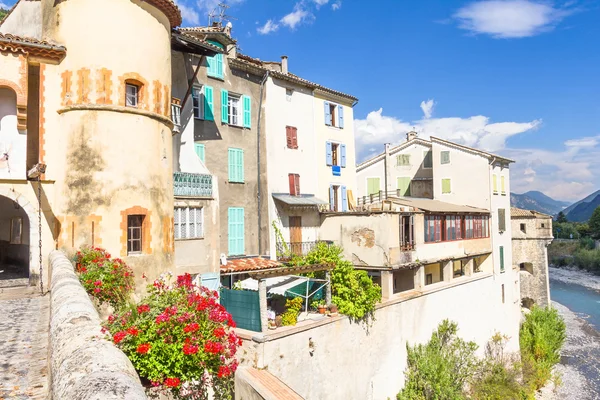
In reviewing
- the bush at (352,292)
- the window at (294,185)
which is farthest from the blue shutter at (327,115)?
the bush at (352,292)

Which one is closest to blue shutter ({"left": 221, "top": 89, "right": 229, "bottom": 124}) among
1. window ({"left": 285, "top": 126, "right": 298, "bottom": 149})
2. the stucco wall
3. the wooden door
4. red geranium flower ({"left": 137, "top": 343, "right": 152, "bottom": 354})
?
window ({"left": 285, "top": 126, "right": 298, "bottom": 149})

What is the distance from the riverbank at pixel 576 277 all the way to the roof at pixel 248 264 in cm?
7081

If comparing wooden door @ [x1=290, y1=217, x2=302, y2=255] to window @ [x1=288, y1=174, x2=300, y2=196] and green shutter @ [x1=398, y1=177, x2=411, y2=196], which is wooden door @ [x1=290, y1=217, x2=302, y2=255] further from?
green shutter @ [x1=398, y1=177, x2=411, y2=196]

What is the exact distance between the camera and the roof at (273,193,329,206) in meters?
25.8

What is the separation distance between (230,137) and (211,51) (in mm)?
5237

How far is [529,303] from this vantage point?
47.5 meters

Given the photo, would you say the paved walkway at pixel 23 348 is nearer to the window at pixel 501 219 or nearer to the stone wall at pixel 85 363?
the stone wall at pixel 85 363

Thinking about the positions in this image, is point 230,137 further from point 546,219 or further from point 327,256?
point 546,219

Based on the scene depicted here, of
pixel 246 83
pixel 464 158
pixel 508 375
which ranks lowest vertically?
pixel 508 375

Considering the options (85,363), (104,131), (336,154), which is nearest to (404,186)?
(336,154)

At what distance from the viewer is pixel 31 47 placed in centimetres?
1500

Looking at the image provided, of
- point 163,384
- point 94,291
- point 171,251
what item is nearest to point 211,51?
point 171,251

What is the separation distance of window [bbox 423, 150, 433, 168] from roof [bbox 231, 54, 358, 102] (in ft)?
31.7

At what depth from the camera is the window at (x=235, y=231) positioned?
2419 cm
